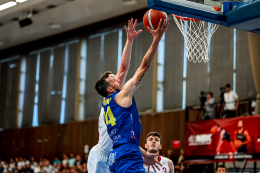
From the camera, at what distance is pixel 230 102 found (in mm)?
14117

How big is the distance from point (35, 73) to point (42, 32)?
307 centimetres

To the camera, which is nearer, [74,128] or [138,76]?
[138,76]

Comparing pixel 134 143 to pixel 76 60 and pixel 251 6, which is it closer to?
pixel 251 6

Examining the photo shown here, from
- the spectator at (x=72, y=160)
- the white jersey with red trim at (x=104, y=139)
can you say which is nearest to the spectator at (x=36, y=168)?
the spectator at (x=72, y=160)

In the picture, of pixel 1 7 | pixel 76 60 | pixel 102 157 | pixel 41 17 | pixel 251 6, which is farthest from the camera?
pixel 76 60

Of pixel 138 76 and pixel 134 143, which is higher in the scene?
pixel 138 76

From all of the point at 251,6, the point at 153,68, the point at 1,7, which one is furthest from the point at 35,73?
the point at 251,6

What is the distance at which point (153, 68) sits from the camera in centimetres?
1845

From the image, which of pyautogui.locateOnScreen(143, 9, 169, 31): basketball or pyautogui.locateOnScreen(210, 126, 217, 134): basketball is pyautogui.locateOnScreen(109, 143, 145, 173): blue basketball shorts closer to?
pyautogui.locateOnScreen(143, 9, 169, 31): basketball

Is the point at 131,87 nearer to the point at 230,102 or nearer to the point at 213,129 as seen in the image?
the point at 213,129

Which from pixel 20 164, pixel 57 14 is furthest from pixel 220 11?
pixel 20 164

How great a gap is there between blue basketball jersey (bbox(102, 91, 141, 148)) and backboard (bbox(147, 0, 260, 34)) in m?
1.55

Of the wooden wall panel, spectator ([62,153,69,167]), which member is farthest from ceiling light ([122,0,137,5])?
spectator ([62,153,69,167])

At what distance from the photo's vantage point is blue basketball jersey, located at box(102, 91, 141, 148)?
4.46 meters
